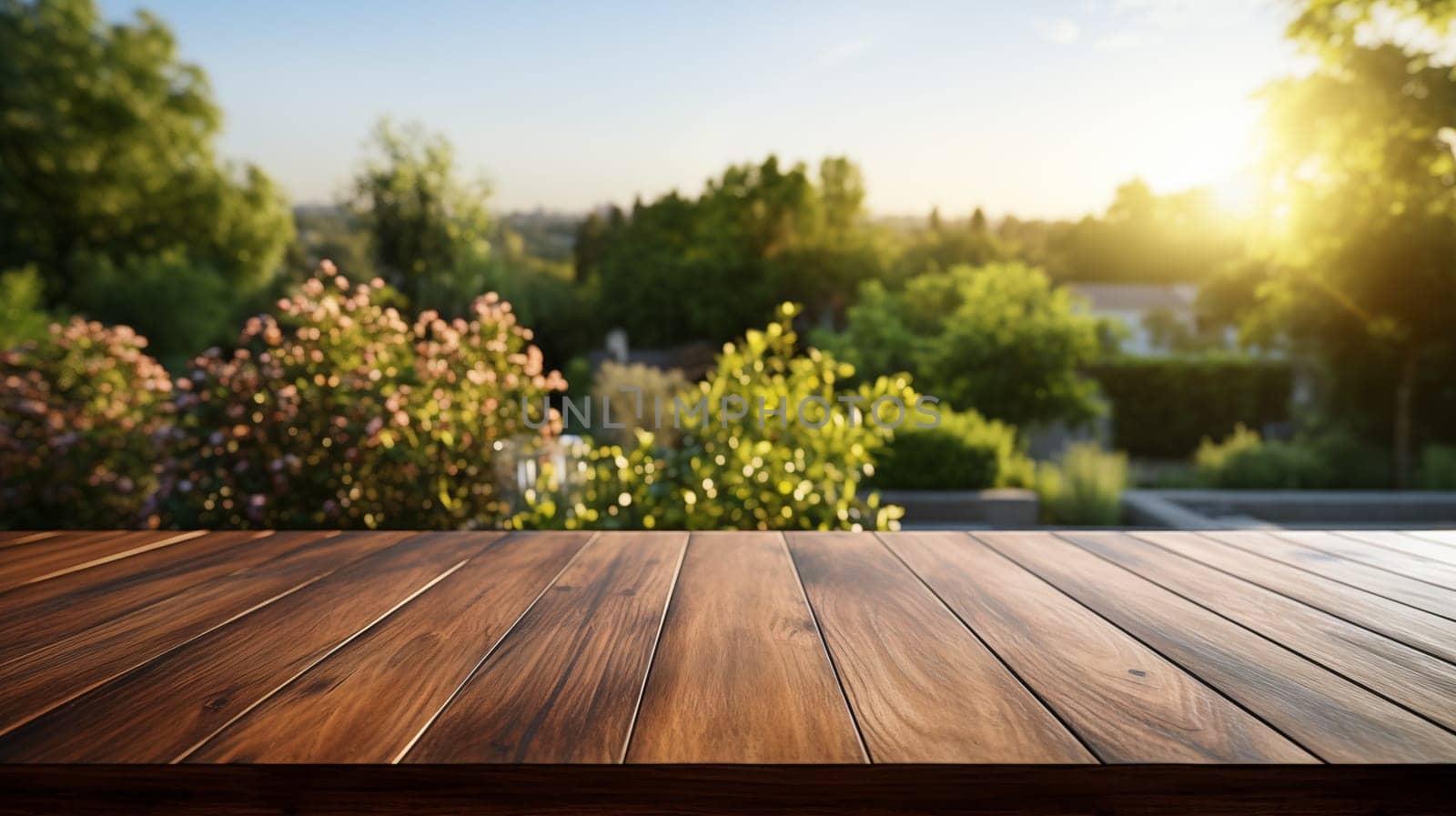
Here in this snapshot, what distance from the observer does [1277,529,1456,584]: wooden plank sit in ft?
5.32

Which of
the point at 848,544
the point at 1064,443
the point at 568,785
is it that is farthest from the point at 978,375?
the point at 568,785

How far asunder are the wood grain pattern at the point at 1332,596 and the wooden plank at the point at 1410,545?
1.08ft

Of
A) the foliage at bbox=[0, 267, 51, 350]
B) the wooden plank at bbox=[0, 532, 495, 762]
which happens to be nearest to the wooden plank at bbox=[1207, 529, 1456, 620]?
the wooden plank at bbox=[0, 532, 495, 762]

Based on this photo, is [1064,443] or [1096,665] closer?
[1096,665]

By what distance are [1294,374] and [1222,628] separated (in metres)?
14.8

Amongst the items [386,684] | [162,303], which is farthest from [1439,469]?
[162,303]

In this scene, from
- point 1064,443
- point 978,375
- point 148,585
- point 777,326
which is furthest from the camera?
point 1064,443

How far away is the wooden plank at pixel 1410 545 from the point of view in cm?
179

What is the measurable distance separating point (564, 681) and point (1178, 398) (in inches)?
560

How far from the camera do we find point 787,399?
3.55 metres

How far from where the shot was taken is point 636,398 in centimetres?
674

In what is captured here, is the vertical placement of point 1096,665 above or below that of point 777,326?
below

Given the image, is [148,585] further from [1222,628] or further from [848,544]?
[1222,628]

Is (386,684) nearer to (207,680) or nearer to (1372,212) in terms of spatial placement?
(207,680)
